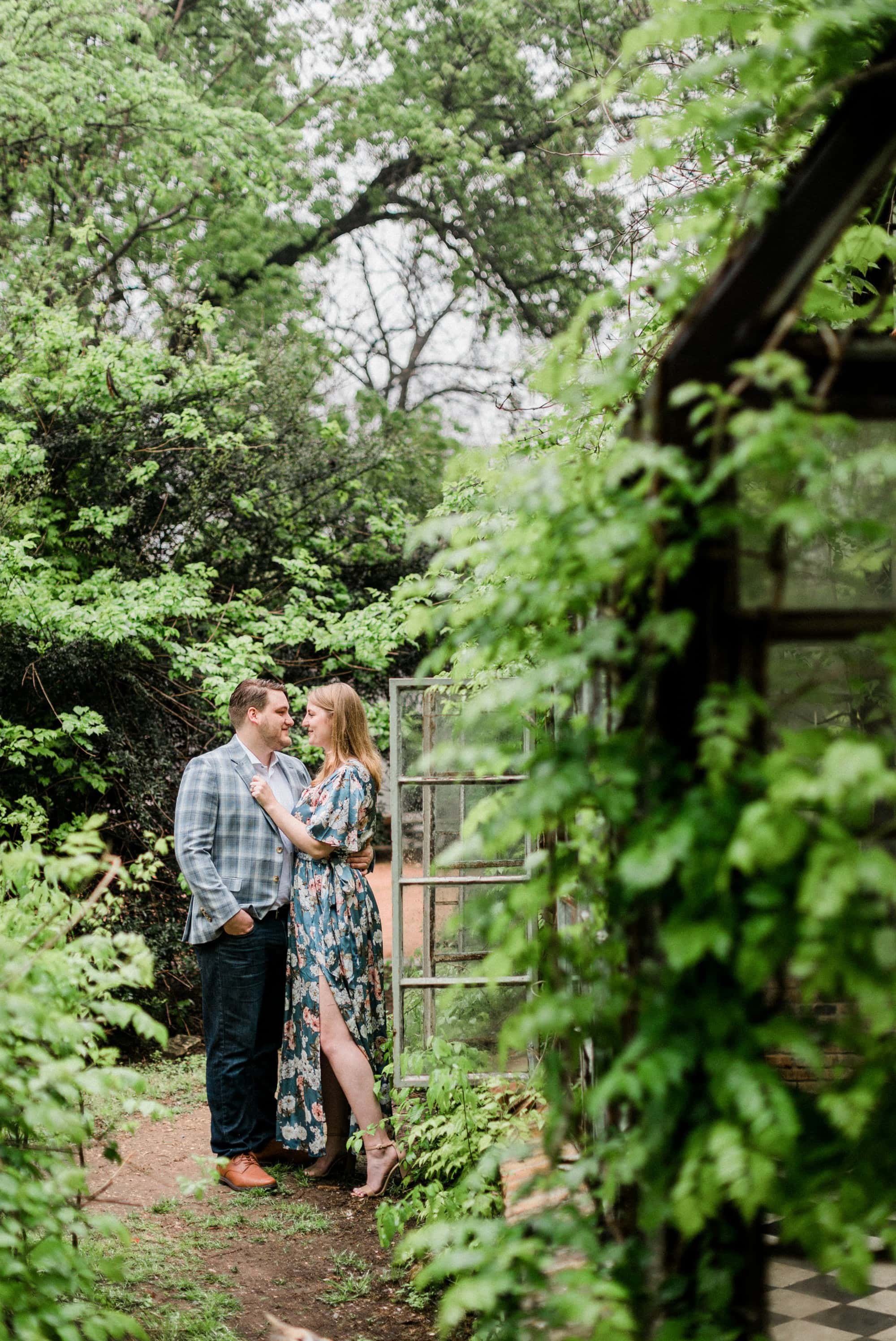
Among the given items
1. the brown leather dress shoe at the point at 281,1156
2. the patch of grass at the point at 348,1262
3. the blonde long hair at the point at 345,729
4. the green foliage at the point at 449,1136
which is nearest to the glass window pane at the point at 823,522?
the green foliage at the point at 449,1136

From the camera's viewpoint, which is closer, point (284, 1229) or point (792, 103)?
point (792, 103)

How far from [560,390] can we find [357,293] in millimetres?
15035

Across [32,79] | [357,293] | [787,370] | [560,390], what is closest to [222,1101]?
[560,390]

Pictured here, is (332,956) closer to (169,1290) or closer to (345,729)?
(345,729)

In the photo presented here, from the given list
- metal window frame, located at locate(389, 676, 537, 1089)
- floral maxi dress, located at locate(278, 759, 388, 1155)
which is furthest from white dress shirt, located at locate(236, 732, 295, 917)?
metal window frame, located at locate(389, 676, 537, 1089)

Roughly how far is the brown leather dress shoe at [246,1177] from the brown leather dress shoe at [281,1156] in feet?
0.80

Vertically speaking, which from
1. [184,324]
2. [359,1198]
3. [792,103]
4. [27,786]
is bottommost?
[359,1198]

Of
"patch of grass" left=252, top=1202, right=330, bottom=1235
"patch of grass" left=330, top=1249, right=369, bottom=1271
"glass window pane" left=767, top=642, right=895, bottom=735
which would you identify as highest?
"glass window pane" left=767, top=642, right=895, bottom=735

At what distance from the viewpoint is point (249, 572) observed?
27.7 ft

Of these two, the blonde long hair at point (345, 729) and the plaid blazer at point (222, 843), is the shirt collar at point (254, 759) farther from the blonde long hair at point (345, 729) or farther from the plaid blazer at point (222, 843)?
the blonde long hair at point (345, 729)

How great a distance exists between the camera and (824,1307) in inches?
137

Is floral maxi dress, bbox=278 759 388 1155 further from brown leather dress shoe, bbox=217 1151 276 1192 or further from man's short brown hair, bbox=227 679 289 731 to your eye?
man's short brown hair, bbox=227 679 289 731

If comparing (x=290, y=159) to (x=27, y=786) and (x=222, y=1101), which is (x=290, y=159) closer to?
(x=27, y=786)

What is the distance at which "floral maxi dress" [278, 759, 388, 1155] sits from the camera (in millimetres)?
4449
